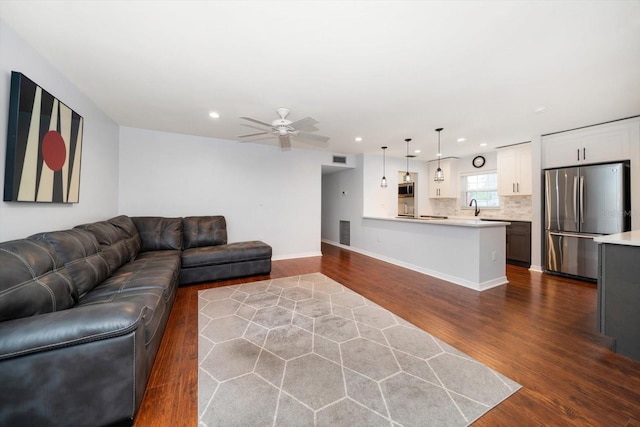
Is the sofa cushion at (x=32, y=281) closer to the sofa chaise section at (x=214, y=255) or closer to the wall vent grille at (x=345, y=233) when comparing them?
the sofa chaise section at (x=214, y=255)

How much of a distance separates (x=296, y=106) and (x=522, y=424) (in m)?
3.51

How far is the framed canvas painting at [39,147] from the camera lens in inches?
69.6

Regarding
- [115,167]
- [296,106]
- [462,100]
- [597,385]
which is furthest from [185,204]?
[597,385]

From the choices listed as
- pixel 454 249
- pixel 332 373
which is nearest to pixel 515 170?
pixel 454 249

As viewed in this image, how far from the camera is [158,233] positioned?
12.7 feet

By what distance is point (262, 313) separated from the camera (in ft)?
8.80

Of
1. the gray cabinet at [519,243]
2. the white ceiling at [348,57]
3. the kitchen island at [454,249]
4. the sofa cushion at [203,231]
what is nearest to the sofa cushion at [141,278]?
the sofa cushion at [203,231]

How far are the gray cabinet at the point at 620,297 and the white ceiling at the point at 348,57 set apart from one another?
5.69 feet

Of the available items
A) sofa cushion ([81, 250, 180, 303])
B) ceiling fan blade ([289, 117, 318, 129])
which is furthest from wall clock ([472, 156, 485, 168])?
sofa cushion ([81, 250, 180, 303])

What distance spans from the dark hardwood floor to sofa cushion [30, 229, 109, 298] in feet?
2.63

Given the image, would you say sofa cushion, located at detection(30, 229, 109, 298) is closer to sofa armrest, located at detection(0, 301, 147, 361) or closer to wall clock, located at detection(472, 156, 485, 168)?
sofa armrest, located at detection(0, 301, 147, 361)

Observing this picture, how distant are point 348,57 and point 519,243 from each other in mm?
5054

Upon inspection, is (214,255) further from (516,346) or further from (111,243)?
(516,346)

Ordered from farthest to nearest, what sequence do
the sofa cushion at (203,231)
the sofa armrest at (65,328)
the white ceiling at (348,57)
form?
1. the sofa cushion at (203,231)
2. the white ceiling at (348,57)
3. the sofa armrest at (65,328)
